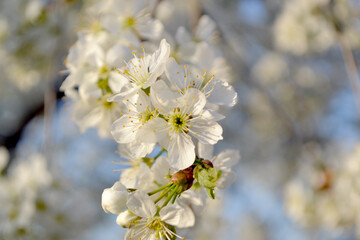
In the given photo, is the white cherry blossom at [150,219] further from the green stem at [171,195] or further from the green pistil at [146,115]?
the green pistil at [146,115]

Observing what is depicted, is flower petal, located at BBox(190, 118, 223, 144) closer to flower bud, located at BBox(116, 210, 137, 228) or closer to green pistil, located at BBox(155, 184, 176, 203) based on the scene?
green pistil, located at BBox(155, 184, 176, 203)

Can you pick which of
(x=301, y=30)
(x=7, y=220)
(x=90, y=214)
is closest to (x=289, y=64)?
(x=301, y=30)

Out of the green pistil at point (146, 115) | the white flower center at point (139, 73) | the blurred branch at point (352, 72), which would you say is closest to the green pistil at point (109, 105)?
the white flower center at point (139, 73)

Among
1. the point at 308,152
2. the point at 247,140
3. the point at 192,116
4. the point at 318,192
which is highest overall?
the point at 192,116

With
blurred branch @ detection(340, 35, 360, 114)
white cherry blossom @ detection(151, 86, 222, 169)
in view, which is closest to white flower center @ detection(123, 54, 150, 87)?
white cherry blossom @ detection(151, 86, 222, 169)

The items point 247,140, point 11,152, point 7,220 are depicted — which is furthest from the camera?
point 247,140

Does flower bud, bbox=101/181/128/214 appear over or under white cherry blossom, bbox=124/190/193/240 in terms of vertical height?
over

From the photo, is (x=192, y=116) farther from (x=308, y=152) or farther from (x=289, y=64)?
(x=289, y=64)
